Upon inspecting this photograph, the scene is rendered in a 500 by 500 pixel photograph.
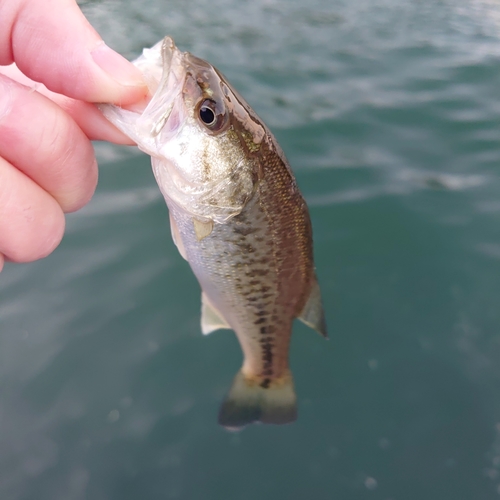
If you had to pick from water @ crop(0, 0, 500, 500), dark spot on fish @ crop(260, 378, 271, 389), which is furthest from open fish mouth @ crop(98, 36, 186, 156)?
water @ crop(0, 0, 500, 500)

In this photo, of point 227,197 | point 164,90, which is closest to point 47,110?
point 164,90

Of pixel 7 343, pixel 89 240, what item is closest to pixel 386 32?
pixel 89 240

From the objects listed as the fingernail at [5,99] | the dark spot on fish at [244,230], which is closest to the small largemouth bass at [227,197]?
the dark spot on fish at [244,230]

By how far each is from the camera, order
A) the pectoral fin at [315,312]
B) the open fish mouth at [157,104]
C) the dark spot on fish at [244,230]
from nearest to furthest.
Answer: the open fish mouth at [157,104] → the dark spot on fish at [244,230] → the pectoral fin at [315,312]

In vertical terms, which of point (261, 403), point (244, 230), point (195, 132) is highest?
point (195, 132)

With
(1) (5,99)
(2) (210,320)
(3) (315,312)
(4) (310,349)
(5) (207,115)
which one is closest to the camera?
(1) (5,99)

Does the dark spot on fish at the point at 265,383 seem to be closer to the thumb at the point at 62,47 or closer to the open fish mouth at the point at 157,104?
the open fish mouth at the point at 157,104

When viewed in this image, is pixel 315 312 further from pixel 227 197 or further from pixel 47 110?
pixel 47 110

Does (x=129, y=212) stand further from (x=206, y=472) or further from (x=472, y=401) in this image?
(x=472, y=401)
